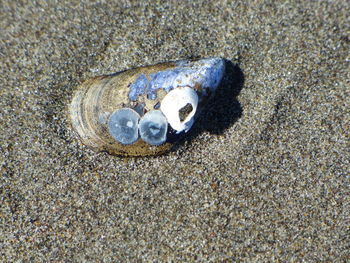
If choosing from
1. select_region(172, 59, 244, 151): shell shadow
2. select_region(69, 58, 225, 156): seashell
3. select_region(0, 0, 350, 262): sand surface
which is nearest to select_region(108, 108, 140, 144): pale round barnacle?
Answer: select_region(69, 58, 225, 156): seashell

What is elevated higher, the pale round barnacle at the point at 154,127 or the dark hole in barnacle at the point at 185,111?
the dark hole in barnacle at the point at 185,111

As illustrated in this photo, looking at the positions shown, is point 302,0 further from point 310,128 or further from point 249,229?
point 249,229

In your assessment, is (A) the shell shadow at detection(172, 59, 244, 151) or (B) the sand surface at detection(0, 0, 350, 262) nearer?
(B) the sand surface at detection(0, 0, 350, 262)

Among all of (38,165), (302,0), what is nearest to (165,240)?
(38,165)

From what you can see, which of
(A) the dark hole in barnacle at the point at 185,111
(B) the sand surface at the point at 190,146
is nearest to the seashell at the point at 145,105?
(A) the dark hole in barnacle at the point at 185,111

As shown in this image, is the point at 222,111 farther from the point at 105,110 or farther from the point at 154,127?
the point at 105,110

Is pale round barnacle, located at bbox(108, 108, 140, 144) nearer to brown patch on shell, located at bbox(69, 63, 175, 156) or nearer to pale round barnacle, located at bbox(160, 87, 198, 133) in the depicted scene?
brown patch on shell, located at bbox(69, 63, 175, 156)

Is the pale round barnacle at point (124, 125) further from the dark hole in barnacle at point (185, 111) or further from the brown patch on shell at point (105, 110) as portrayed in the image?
the dark hole in barnacle at point (185, 111)

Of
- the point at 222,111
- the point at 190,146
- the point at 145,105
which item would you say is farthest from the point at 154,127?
the point at 222,111
